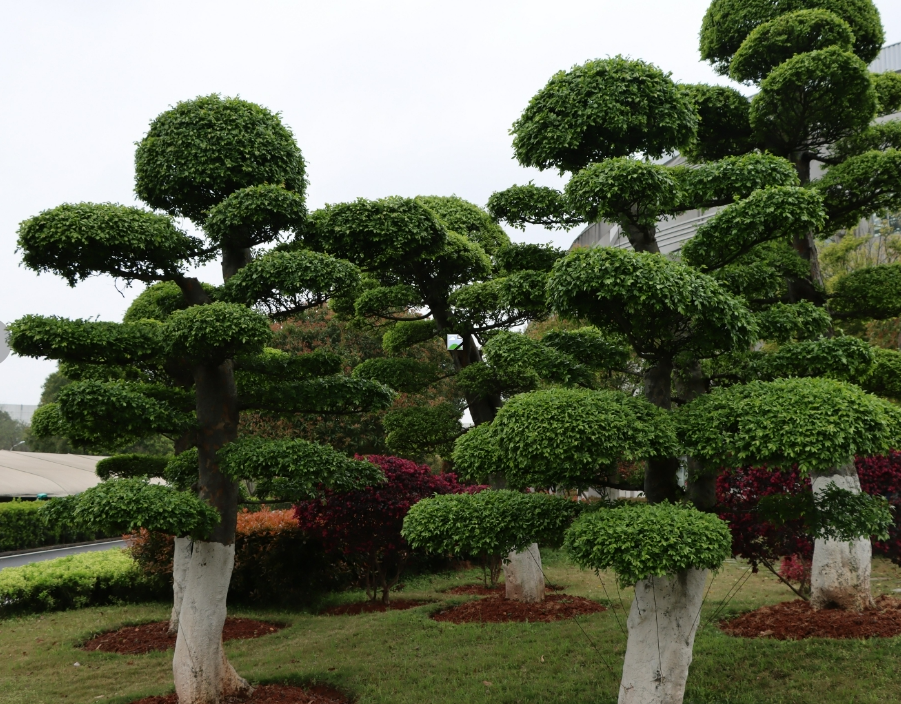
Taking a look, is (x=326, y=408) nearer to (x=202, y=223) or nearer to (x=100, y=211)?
(x=202, y=223)

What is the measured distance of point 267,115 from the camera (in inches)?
270

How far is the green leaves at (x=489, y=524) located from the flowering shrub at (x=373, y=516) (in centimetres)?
497

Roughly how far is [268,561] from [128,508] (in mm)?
6243

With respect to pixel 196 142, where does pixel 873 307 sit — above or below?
below

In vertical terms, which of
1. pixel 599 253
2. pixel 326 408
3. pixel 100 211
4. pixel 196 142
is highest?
pixel 196 142

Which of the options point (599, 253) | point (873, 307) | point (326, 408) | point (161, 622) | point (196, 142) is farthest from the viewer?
point (161, 622)

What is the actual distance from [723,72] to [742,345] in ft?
19.1

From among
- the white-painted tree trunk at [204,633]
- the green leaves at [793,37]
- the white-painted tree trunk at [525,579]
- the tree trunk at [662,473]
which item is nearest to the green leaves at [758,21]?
the green leaves at [793,37]

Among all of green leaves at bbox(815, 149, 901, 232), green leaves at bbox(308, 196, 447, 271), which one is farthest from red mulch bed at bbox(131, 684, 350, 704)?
green leaves at bbox(815, 149, 901, 232)

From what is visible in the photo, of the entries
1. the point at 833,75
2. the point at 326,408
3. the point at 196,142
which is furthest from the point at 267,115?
the point at 833,75

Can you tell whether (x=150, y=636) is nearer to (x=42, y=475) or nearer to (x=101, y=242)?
(x=101, y=242)

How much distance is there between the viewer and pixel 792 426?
13.9 feet

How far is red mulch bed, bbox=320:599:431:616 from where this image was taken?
34.8ft

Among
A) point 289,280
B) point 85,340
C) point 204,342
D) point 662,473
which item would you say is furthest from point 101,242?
point 662,473
